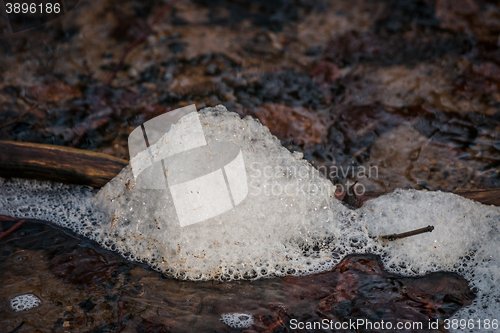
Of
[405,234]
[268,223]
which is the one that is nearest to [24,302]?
[268,223]

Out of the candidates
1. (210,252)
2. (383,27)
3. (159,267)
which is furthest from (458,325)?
(383,27)

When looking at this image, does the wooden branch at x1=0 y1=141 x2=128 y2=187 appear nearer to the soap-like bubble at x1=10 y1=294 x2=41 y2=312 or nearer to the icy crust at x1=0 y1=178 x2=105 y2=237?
the icy crust at x1=0 y1=178 x2=105 y2=237

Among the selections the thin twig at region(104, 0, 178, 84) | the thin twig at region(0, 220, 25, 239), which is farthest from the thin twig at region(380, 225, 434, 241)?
the thin twig at region(104, 0, 178, 84)

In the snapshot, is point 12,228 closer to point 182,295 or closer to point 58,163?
point 58,163

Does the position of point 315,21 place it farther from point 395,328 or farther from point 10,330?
point 10,330

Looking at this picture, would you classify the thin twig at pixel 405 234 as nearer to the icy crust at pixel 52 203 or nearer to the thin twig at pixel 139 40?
the icy crust at pixel 52 203

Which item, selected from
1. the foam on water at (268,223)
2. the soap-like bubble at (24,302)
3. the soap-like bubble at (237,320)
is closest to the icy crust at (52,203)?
the foam on water at (268,223)

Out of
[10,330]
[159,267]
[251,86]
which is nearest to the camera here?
[10,330]
